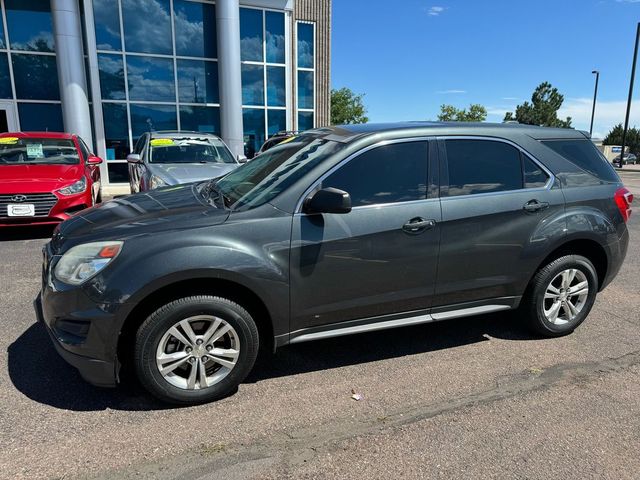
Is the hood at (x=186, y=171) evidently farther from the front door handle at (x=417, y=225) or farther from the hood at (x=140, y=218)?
the front door handle at (x=417, y=225)

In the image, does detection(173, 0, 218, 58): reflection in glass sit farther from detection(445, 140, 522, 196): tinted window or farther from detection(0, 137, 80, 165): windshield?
detection(445, 140, 522, 196): tinted window

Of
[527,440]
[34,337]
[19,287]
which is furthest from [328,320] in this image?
[19,287]

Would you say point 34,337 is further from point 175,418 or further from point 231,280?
point 231,280

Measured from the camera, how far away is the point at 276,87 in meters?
16.4

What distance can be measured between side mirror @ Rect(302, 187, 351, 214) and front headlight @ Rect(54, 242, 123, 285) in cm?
119

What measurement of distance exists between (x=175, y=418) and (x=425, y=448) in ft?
4.84

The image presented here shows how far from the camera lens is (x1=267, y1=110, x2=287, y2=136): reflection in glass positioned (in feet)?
53.9

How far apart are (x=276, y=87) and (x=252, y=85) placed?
0.86 m

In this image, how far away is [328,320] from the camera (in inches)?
127

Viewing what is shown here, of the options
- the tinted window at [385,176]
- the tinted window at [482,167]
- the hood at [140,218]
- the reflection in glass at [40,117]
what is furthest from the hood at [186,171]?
the reflection in glass at [40,117]

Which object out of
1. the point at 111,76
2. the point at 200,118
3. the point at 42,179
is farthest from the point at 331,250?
the point at 111,76

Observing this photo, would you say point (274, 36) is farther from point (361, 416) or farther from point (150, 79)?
point (361, 416)

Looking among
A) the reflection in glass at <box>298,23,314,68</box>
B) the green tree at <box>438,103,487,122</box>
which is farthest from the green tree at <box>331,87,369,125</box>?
the reflection in glass at <box>298,23,314,68</box>

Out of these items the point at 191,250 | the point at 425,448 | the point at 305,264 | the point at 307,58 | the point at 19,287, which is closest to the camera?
the point at 425,448
